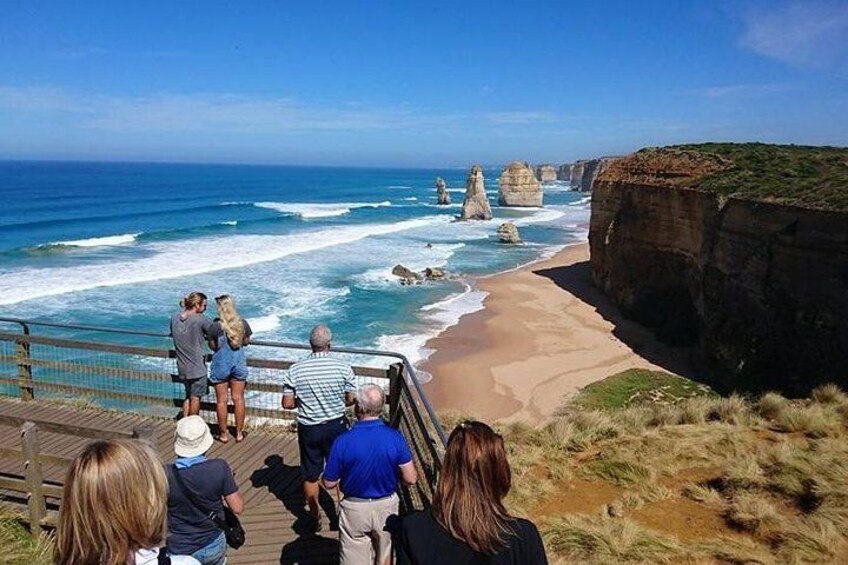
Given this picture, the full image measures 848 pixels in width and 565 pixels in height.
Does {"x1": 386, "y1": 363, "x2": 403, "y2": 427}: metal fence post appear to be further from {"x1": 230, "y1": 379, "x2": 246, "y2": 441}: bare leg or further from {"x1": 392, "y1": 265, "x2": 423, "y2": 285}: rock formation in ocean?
{"x1": 392, "y1": 265, "x2": 423, "y2": 285}: rock formation in ocean

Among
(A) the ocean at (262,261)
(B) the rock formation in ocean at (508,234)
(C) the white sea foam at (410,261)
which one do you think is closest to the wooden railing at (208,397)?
(A) the ocean at (262,261)

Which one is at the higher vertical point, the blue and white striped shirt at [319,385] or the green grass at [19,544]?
the blue and white striped shirt at [319,385]

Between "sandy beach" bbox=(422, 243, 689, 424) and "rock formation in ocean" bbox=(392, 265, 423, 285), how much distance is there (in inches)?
168

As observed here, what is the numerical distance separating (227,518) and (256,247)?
42.4 m

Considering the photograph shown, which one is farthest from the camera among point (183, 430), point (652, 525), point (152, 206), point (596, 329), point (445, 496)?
point (152, 206)

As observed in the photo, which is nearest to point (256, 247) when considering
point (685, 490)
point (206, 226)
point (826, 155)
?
point (206, 226)

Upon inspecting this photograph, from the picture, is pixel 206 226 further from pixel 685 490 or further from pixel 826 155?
pixel 685 490

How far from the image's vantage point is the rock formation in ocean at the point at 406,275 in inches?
1305

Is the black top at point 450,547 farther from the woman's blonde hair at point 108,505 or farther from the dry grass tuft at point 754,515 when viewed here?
the dry grass tuft at point 754,515

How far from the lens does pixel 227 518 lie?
12.1 feet

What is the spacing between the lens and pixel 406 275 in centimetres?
3388

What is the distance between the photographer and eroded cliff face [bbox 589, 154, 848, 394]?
1567cm

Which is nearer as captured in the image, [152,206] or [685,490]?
[685,490]

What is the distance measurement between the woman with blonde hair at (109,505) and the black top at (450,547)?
106 centimetres
